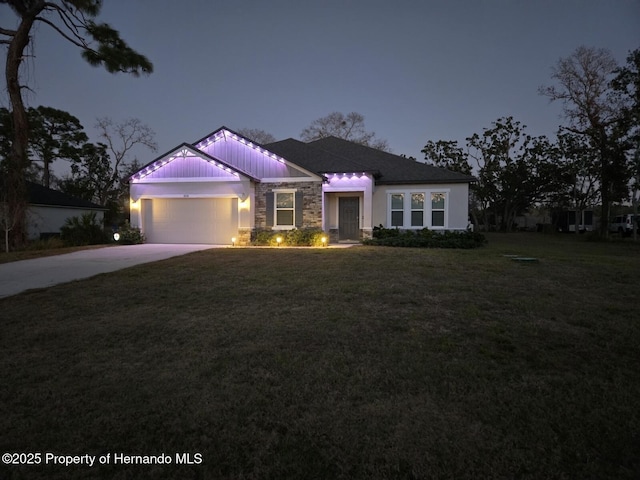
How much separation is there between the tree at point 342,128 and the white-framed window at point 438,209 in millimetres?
20385

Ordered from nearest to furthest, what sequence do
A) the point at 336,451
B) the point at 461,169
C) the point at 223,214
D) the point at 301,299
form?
the point at 336,451
the point at 301,299
the point at 223,214
the point at 461,169

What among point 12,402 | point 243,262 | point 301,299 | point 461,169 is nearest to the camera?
point 12,402

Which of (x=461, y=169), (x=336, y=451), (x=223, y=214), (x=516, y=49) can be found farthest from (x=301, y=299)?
(x=461, y=169)

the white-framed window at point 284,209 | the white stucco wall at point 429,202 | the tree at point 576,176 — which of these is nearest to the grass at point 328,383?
the white-framed window at point 284,209

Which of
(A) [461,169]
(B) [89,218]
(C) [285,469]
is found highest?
(A) [461,169]

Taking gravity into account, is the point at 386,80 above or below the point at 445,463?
above

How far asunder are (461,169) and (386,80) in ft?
67.0

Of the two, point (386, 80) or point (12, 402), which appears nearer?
point (12, 402)

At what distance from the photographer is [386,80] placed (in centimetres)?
2031

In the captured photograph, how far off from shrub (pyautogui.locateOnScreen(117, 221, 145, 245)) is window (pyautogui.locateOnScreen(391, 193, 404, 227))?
1159 cm

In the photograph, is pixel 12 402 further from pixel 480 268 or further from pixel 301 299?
pixel 480 268

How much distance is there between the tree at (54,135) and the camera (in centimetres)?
3216

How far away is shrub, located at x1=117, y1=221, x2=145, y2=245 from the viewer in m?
15.3

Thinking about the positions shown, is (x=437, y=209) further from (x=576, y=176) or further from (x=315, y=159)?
(x=576, y=176)
